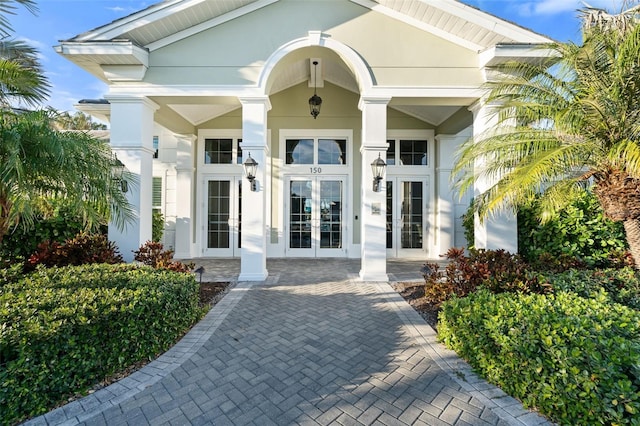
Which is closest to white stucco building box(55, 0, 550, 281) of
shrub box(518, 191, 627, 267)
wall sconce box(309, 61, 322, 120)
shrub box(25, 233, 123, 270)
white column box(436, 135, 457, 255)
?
shrub box(25, 233, 123, 270)

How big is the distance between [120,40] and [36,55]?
4.45ft

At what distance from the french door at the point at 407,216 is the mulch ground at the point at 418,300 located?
11.1 feet

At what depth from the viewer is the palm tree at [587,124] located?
3498mm

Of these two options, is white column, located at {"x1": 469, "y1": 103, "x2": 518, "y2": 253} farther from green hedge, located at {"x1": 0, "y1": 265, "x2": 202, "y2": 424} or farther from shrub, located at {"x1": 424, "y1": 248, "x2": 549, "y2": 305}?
green hedge, located at {"x1": 0, "y1": 265, "x2": 202, "y2": 424}

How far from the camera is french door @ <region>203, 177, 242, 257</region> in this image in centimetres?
941

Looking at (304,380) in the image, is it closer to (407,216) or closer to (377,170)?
(377,170)

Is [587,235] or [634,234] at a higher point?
[634,234]

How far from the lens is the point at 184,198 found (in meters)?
9.11

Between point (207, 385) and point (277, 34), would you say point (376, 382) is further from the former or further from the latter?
point (277, 34)

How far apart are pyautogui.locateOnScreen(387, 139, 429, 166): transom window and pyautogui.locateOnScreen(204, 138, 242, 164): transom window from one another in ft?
15.9

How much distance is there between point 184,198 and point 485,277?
828 centimetres

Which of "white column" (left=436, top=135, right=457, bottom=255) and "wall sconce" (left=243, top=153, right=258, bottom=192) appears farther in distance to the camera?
"white column" (left=436, top=135, right=457, bottom=255)

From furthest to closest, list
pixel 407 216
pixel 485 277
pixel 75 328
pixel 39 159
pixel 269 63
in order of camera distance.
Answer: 1. pixel 407 216
2. pixel 269 63
3. pixel 485 277
4. pixel 39 159
5. pixel 75 328

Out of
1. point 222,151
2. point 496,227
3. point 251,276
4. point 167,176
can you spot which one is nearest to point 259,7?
point 222,151
